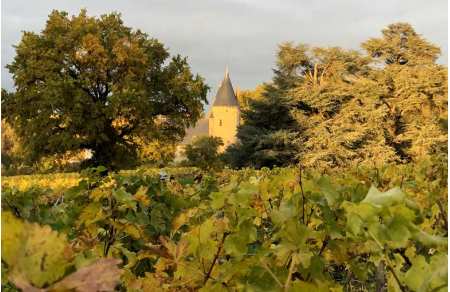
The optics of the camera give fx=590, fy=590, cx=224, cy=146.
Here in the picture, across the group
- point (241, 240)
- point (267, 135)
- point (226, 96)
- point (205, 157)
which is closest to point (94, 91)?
point (205, 157)

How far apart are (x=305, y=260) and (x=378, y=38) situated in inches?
1426

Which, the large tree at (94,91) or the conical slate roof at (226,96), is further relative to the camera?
the conical slate roof at (226,96)

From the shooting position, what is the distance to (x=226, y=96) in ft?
238

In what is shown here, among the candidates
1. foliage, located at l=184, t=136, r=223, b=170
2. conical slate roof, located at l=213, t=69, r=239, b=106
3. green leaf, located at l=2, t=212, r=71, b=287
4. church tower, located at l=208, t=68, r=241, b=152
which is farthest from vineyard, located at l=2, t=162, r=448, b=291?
conical slate roof, located at l=213, t=69, r=239, b=106

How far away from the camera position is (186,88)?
32.1 metres

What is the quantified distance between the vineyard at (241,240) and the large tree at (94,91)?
26.2m

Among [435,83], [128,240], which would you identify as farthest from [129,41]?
[128,240]

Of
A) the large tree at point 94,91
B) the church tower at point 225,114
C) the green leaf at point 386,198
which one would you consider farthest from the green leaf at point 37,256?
the church tower at point 225,114

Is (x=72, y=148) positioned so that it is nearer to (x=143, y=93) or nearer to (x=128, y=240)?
(x=143, y=93)

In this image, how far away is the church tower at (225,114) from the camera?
7094 centimetres

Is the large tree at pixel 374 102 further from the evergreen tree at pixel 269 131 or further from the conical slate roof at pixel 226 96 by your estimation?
the conical slate roof at pixel 226 96

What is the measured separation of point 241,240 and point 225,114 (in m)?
70.0

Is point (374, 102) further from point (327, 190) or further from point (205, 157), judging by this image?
point (327, 190)

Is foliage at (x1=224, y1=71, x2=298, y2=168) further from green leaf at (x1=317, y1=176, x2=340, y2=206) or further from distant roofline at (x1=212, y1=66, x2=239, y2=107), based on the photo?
distant roofline at (x1=212, y1=66, x2=239, y2=107)
